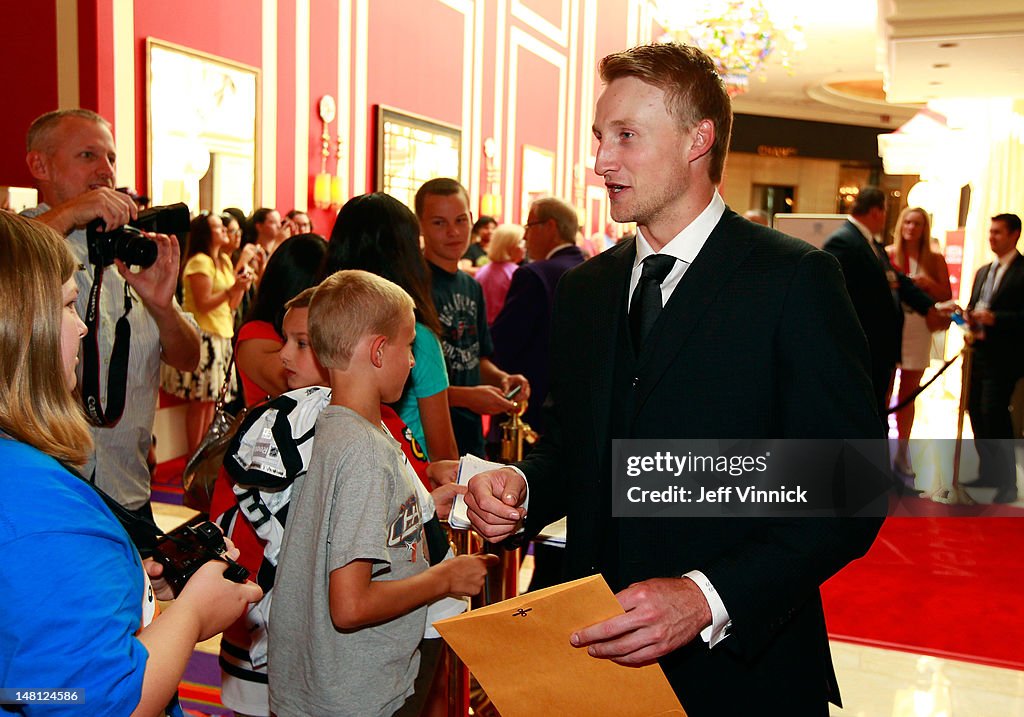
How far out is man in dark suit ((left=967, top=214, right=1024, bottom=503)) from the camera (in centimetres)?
555

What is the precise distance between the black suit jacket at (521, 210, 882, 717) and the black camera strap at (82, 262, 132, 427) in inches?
50.7

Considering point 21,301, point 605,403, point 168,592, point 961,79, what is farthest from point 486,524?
point 961,79

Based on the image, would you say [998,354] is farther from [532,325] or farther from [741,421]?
[741,421]

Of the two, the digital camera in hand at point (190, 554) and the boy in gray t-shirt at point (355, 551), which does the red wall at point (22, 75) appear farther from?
the digital camera in hand at point (190, 554)

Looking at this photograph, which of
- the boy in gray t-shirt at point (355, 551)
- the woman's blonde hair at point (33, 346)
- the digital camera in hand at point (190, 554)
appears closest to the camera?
the woman's blonde hair at point (33, 346)

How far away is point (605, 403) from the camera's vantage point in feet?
4.80

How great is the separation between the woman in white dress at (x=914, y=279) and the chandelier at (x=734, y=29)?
6.58m

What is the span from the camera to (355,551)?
166 centimetres

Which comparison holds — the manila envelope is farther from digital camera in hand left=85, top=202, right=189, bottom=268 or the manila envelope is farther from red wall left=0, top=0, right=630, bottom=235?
red wall left=0, top=0, right=630, bottom=235

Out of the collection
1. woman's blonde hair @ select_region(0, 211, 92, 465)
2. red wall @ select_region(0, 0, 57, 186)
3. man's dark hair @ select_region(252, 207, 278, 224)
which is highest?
red wall @ select_region(0, 0, 57, 186)

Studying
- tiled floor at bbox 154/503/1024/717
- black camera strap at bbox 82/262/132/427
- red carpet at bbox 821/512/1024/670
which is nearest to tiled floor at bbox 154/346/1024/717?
tiled floor at bbox 154/503/1024/717

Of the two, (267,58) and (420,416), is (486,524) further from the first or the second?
(267,58)

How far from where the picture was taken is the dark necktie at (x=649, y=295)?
4.86 ft

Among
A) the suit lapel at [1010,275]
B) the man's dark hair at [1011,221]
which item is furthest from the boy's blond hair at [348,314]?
the man's dark hair at [1011,221]
